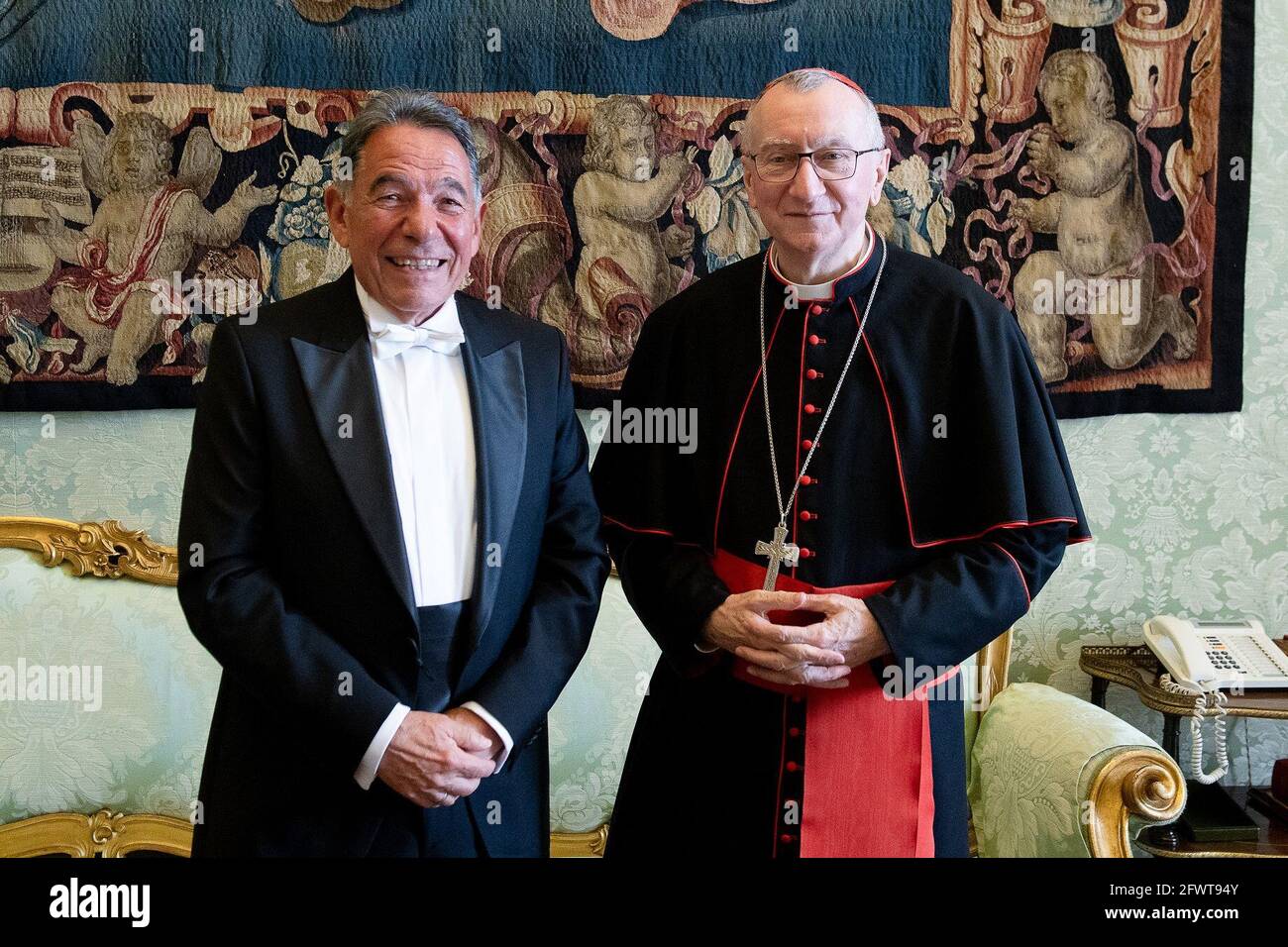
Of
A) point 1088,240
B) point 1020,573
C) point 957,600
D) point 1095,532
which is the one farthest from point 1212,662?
point 957,600

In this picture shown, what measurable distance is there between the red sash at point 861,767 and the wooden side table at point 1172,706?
3.84 feet

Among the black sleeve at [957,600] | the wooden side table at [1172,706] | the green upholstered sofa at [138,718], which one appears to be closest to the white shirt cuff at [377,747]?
the black sleeve at [957,600]

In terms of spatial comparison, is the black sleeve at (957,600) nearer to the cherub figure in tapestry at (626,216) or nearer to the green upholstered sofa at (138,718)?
the green upholstered sofa at (138,718)

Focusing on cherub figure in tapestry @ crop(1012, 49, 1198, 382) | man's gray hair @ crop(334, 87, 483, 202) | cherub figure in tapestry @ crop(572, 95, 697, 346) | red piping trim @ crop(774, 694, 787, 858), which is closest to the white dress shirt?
man's gray hair @ crop(334, 87, 483, 202)

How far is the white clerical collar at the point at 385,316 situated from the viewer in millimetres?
1820

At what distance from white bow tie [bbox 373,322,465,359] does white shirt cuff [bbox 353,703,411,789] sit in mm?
522

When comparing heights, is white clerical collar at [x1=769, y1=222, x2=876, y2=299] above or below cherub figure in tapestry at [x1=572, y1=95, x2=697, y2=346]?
below

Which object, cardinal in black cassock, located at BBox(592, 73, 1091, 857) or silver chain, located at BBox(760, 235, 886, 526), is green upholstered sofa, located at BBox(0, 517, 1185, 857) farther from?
silver chain, located at BBox(760, 235, 886, 526)

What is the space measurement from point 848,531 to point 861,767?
1.24ft

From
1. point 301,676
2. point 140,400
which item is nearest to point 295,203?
point 140,400

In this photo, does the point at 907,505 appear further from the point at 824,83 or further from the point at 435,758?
the point at 435,758

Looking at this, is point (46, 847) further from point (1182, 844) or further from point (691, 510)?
point (1182, 844)

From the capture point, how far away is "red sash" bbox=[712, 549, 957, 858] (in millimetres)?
1918

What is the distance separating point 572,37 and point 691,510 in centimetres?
148
